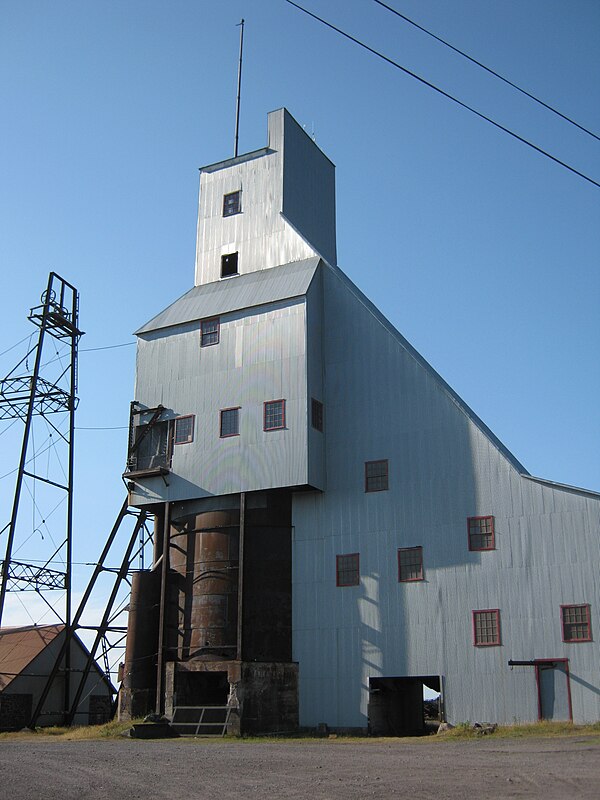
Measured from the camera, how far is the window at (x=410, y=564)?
3450 cm

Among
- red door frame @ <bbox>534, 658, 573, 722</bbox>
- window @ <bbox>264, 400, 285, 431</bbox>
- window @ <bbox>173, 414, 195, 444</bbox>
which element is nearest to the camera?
red door frame @ <bbox>534, 658, 573, 722</bbox>

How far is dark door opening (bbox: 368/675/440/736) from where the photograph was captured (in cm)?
3416

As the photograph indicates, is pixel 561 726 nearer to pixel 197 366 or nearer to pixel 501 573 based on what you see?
pixel 501 573

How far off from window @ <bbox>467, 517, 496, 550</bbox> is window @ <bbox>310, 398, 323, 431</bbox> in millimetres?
7781

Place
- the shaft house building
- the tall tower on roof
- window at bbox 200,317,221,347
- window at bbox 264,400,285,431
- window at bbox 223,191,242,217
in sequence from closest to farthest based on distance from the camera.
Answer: the shaft house building
window at bbox 264,400,285,431
window at bbox 200,317,221,347
the tall tower on roof
window at bbox 223,191,242,217

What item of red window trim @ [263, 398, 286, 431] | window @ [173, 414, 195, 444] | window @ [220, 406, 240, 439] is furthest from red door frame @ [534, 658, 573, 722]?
window @ [173, 414, 195, 444]

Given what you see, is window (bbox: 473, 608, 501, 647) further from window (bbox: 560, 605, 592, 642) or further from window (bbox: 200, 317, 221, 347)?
window (bbox: 200, 317, 221, 347)

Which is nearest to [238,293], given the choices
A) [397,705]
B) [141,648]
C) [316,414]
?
[316,414]

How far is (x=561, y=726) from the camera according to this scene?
29.8 m

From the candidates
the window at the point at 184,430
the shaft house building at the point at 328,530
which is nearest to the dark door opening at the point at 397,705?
the shaft house building at the point at 328,530

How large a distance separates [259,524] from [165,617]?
5822mm

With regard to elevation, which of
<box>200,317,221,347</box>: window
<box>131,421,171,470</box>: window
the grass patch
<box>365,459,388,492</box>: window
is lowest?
the grass patch

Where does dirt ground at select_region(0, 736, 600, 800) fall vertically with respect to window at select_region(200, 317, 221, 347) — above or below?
below

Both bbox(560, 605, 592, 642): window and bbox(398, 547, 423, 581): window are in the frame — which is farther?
bbox(398, 547, 423, 581): window
